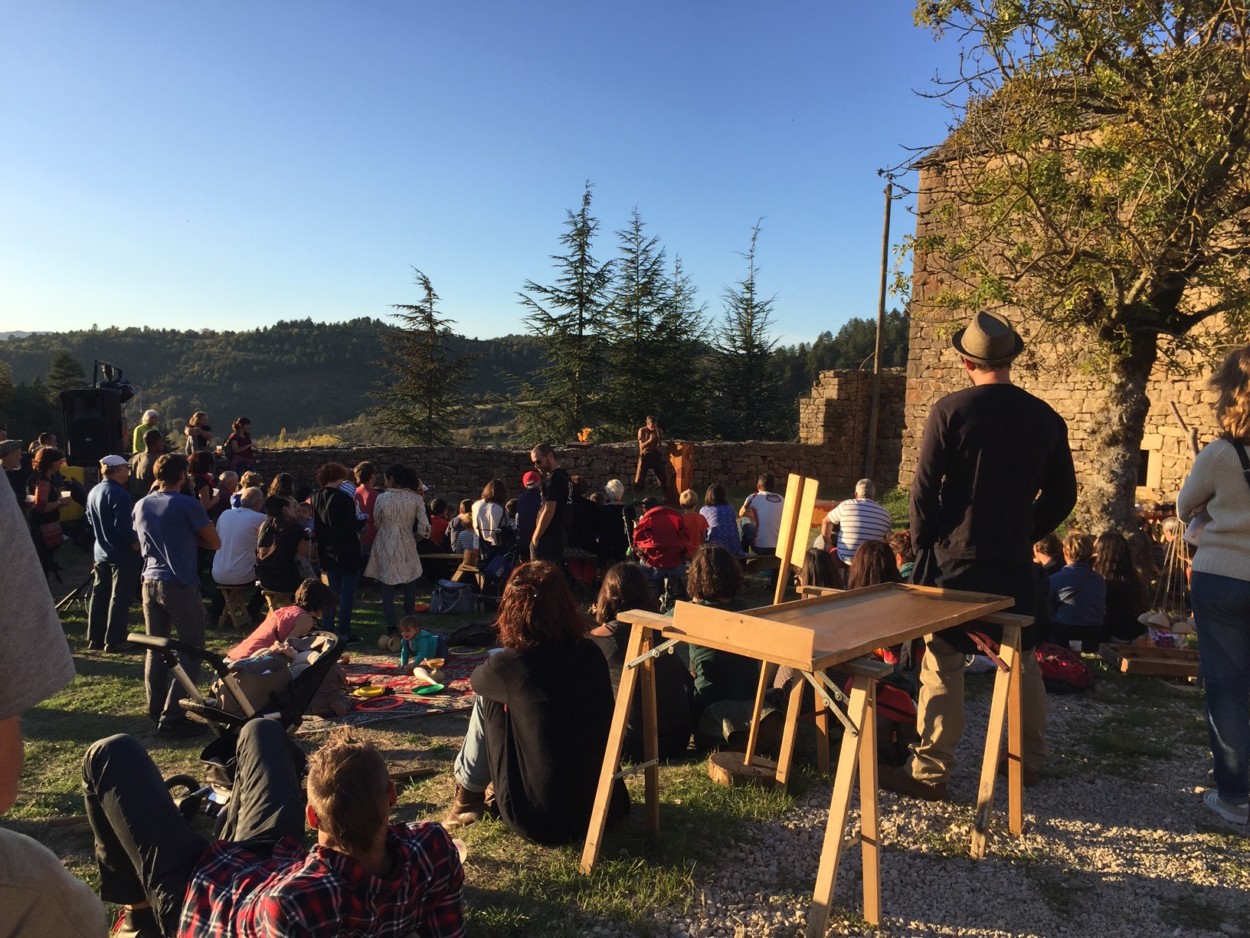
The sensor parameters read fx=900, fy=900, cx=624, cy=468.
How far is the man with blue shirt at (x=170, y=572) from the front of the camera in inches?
212

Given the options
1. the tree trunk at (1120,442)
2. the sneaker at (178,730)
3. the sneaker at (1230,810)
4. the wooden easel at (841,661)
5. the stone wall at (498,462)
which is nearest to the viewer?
the wooden easel at (841,661)

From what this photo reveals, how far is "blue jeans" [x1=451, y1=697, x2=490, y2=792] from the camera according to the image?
3594 millimetres

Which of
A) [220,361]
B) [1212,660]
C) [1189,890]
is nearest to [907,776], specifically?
[1189,890]

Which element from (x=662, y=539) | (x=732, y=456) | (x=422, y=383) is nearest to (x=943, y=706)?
(x=662, y=539)

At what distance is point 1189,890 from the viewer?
326cm

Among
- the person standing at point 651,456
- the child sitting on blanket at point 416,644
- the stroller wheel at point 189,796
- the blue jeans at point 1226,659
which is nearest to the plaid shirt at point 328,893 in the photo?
the stroller wheel at point 189,796

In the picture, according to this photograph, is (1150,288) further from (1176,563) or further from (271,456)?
(271,456)

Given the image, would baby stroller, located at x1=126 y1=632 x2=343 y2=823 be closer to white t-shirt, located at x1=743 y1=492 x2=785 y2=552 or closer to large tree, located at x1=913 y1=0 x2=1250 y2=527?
white t-shirt, located at x1=743 y1=492 x2=785 y2=552

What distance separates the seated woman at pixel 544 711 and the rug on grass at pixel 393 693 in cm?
233

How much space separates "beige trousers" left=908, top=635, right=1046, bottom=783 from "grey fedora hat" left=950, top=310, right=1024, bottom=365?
1144mm

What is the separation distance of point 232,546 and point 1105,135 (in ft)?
28.5

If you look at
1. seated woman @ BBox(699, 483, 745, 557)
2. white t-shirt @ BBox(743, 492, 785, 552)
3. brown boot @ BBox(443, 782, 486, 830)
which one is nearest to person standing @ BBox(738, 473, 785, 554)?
white t-shirt @ BBox(743, 492, 785, 552)

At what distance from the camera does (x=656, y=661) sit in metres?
4.45

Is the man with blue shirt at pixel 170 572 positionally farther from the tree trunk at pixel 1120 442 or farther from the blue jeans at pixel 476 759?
the tree trunk at pixel 1120 442
